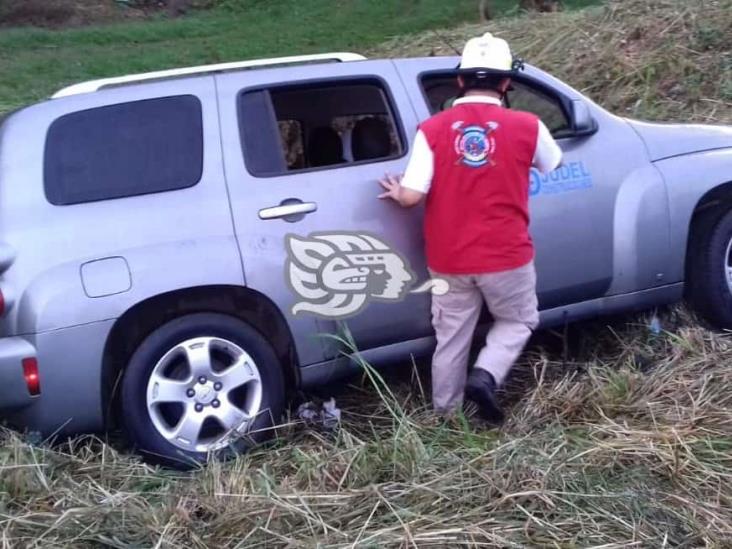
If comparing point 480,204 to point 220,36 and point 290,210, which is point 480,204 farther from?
point 220,36

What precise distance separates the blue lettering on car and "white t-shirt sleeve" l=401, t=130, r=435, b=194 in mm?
672

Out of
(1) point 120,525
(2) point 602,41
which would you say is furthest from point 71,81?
(1) point 120,525

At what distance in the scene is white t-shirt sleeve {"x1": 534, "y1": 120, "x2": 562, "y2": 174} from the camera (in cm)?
516

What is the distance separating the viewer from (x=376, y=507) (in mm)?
4223

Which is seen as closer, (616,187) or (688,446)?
(688,446)

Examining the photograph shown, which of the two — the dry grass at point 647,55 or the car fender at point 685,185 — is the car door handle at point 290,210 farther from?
the dry grass at point 647,55

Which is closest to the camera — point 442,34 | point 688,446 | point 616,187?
point 688,446

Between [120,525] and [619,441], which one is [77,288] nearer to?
[120,525]


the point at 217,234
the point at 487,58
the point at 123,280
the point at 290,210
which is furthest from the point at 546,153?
the point at 123,280

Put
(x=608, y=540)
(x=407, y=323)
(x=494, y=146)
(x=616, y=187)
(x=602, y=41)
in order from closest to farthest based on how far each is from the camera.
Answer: (x=608, y=540) → (x=494, y=146) → (x=407, y=323) → (x=616, y=187) → (x=602, y=41)

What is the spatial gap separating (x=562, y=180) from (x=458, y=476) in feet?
5.98

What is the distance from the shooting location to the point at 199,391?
4.92 metres

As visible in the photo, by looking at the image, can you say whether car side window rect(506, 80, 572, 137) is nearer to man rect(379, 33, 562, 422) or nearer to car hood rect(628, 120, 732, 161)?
car hood rect(628, 120, 732, 161)

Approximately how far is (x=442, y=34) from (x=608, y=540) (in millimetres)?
9963
